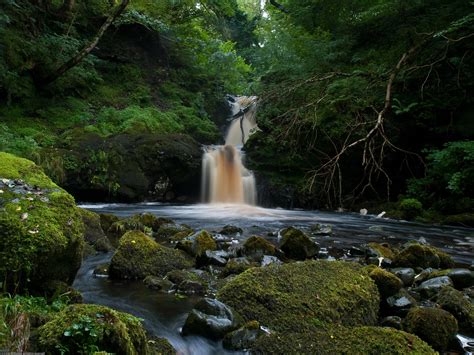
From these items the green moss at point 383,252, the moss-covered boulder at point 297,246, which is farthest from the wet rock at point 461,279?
the moss-covered boulder at point 297,246

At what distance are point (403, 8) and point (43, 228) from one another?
533 inches

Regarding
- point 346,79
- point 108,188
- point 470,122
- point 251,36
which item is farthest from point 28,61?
point 251,36

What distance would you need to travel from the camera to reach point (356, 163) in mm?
14164

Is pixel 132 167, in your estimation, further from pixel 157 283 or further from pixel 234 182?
pixel 157 283

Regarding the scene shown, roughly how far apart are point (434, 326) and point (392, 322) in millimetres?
380

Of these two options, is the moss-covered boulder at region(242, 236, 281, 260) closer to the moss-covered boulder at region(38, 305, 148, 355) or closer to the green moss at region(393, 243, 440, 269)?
the green moss at region(393, 243, 440, 269)

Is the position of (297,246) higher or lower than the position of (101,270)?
higher

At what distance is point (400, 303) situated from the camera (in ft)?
13.5

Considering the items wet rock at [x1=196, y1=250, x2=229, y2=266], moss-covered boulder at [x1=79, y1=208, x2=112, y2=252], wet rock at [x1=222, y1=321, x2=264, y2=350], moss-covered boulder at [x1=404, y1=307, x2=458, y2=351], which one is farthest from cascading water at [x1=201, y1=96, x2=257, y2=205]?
wet rock at [x1=222, y1=321, x2=264, y2=350]

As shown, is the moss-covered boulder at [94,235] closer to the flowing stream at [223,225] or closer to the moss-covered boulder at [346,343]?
the flowing stream at [223,225]

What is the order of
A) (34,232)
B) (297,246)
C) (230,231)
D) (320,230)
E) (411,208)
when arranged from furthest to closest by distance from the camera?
(411,208) < (320,230) < (230,231) < (297,246) < (34,232)

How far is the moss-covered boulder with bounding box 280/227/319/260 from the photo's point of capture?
6215mm

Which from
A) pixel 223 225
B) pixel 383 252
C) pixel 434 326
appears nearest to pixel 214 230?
pixel 223 225

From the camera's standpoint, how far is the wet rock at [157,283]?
4520mm
